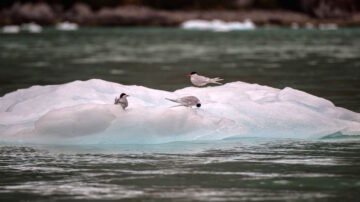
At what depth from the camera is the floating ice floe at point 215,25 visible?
129 meters

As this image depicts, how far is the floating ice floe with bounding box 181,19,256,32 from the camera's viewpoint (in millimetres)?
129250

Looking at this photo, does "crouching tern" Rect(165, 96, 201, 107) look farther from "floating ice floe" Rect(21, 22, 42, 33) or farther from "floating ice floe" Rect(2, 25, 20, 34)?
"floating ice floe" Rect(21, 22, 42, 33)

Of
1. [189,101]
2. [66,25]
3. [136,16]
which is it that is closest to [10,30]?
[66,25]

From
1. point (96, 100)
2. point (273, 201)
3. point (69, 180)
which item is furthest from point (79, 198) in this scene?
point (96, 100)

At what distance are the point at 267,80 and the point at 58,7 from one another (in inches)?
4711

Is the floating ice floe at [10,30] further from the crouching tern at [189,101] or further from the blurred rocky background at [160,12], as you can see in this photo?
the crouching tern at [189,101]

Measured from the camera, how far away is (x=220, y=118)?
1484 centimetres

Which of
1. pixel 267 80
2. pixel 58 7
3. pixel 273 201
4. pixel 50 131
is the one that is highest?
pixel 58 7

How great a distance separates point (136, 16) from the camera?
478ft

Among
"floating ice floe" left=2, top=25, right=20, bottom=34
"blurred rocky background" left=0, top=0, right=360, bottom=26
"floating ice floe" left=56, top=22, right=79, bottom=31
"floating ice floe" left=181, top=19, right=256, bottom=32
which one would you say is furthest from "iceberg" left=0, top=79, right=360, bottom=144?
"blurred rocky background" left=0, top=0, right=360, bottom=26

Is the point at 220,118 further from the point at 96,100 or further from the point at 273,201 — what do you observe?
the point at 273,201

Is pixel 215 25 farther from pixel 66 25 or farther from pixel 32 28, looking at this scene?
pixel 32 28

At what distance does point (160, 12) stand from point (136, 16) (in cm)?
385

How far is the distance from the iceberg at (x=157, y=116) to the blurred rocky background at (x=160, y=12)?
126 meters
